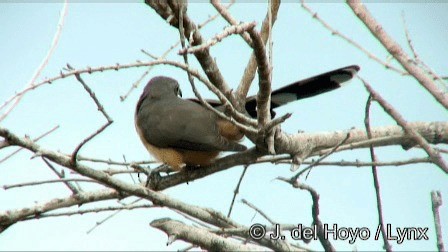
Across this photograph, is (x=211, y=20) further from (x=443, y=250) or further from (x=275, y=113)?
(x=443, y=250)

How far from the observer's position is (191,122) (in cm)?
502

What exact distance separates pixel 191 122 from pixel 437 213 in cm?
266

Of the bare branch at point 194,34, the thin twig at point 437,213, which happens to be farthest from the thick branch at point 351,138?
the thin twig at point 437,213

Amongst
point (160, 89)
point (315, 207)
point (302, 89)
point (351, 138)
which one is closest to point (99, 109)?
point (315, 207)

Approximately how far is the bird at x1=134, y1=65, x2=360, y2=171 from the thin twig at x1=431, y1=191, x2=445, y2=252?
1499mm

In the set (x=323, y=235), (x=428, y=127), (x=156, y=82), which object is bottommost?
(x=323, y=235)

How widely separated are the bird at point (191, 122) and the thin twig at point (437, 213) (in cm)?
150

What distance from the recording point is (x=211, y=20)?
168 inches

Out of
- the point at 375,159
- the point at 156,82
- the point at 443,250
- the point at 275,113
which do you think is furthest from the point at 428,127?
the point at 156,82

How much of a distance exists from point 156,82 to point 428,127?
8.18 ft

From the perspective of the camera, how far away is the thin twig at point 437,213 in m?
2.46

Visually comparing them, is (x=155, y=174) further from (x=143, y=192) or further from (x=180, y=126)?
(x=143, y=192)

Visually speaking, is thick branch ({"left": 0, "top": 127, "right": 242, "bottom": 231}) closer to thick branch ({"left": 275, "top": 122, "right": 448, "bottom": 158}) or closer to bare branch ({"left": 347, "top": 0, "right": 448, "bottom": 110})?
thick branch ({"left": 275, "top": 122, "right": 448, "bottom": 158})

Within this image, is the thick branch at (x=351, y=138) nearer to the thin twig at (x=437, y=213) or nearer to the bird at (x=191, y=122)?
the bird at (x=191, y=122)
